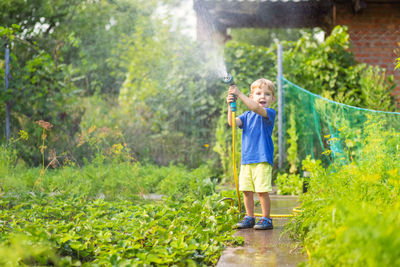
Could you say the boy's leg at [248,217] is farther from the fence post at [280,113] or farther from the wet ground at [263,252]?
the fence post at [280,113]

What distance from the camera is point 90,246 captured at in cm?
272

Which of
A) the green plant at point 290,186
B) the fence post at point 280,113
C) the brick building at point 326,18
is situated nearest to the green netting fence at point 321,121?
the fence post at point 280,113

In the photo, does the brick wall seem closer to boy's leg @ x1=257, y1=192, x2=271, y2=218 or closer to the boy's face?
the boy's face

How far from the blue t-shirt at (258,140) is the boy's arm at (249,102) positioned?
110mm

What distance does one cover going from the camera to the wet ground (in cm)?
238

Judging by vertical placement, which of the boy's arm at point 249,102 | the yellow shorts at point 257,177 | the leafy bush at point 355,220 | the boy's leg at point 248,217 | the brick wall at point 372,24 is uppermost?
the brick wall at point 372,24

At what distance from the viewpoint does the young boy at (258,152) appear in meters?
3.44

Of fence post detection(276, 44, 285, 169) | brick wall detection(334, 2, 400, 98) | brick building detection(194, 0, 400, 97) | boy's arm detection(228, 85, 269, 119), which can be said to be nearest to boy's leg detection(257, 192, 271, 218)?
boy's arm detection(228, 85, 269, 119)

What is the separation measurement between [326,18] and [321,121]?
159 inches

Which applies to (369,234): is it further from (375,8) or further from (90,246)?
(375,8)

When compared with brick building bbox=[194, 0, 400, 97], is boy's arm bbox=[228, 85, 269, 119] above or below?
below

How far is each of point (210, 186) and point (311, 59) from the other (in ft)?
11.4

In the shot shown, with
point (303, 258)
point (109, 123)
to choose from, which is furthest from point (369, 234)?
point (109, 123)

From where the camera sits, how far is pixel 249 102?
3357 mm
